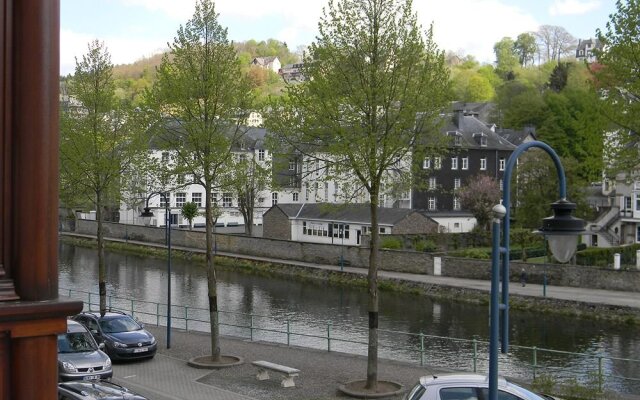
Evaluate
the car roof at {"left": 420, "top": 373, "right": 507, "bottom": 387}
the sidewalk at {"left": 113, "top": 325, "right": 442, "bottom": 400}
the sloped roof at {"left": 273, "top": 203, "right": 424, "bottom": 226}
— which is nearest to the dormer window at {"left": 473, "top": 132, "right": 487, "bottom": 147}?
the sloped roof at {"left": 273, "top": 203, "right": 424, "bottom": 226}

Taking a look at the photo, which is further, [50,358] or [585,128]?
[585,128]

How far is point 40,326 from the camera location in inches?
211

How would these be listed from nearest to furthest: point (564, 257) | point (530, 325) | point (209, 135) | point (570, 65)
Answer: point (564, 257) → point (209, 135) → point (530, 325) → point (570, 65)

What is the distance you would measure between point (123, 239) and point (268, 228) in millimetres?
13638

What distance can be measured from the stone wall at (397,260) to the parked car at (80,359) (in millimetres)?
30241

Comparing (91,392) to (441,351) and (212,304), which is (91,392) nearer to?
(212,304)

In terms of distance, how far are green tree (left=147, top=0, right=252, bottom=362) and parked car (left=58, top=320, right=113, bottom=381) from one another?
337 centimetres

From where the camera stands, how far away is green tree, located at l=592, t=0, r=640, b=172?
21.7 meters

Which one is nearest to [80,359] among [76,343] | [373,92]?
[76,343]

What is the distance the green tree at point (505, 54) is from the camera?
16738 centimetres

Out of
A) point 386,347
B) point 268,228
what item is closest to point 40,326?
point 386,347

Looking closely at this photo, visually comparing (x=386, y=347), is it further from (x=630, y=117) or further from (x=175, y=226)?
(x=175, y=226)

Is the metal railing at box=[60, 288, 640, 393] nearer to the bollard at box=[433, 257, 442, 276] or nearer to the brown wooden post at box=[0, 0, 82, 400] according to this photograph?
the bollard at box=[433, 257, 442, 276]

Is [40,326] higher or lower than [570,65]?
lower
